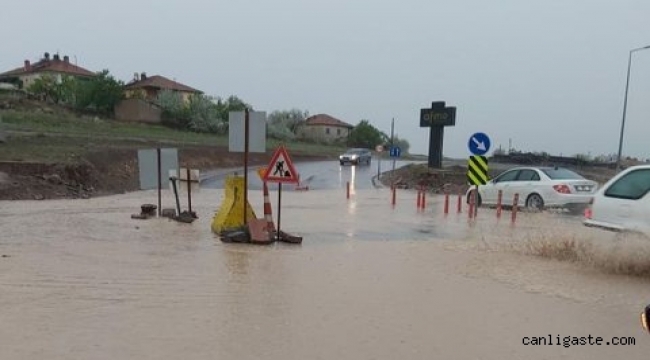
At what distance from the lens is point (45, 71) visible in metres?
99.9

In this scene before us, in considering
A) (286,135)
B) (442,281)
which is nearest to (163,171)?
(442,281)

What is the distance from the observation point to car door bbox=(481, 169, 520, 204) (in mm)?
20156

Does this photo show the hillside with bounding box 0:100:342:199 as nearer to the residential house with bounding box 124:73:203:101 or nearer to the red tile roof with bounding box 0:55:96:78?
the residential house with bounding box 124:73:203:101

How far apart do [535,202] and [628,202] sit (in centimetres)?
1055

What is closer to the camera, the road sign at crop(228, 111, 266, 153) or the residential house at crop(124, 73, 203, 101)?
the road sign at crop(228, 111, 266, 153)

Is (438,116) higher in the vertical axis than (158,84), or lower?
lower

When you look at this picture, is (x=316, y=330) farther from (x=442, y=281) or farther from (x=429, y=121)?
(x=429, y=121)

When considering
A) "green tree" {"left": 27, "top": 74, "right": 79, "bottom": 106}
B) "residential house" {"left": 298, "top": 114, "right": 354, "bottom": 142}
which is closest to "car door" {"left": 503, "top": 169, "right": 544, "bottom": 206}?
"green tree" {"left": 27, "top": 74, "right": 79, "bottom": 106}

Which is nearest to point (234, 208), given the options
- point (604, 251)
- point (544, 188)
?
point (604, 251)

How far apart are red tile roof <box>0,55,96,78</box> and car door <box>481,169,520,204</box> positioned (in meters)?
90.9

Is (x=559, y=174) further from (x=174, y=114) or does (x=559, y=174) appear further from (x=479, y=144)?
(x=174, y=114)

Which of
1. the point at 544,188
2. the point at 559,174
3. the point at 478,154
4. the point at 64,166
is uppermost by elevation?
the point at 478,154

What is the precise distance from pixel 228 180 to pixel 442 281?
17.7 feet

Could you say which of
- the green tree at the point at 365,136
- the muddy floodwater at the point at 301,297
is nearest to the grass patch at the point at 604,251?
the muddy floodwater at the point at 301,297
